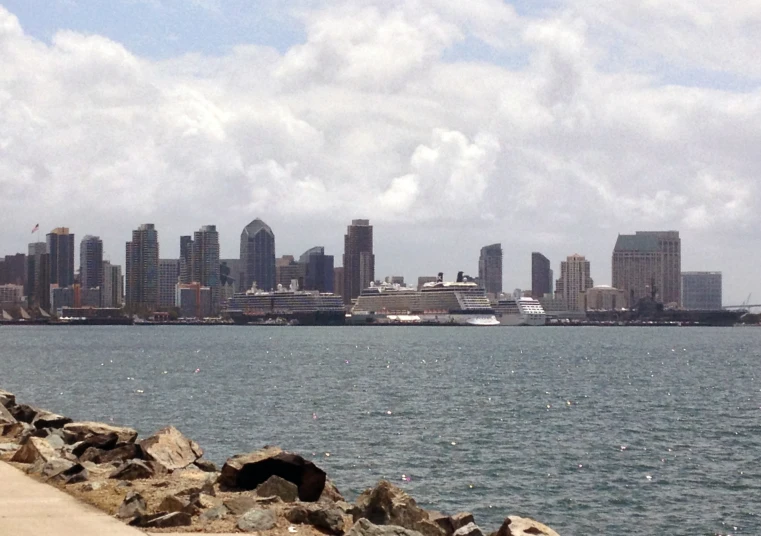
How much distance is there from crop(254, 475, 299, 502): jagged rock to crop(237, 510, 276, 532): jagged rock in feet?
6.37

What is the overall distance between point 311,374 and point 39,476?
53281mm

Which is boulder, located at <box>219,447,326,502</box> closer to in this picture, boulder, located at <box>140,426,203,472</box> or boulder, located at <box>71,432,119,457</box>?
boulder, located at <box>140,426,203,472</box>

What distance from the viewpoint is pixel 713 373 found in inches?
2908

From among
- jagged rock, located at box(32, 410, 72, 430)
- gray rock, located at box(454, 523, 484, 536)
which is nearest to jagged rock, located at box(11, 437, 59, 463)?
jagged rock, located at box(32, 410, 72, 430)

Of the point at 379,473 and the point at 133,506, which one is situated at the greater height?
the point at 133,506

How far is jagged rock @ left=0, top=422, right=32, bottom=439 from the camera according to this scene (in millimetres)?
22853

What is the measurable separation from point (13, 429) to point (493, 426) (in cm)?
1883

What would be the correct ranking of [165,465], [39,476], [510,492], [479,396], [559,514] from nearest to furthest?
[39,476]
[165,465]
[559,514]
[510,492]
[479,396]

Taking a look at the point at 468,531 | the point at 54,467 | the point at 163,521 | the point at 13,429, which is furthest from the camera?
the point at 13,429

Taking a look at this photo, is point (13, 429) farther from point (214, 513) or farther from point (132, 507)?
point (214, 513)

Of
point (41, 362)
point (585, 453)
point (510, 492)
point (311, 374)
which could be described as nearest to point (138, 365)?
point (41, 362)

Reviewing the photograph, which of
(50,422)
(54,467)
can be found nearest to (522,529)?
(54,467)

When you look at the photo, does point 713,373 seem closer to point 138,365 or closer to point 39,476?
point 138,365

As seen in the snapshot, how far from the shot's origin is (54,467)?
16047mm
